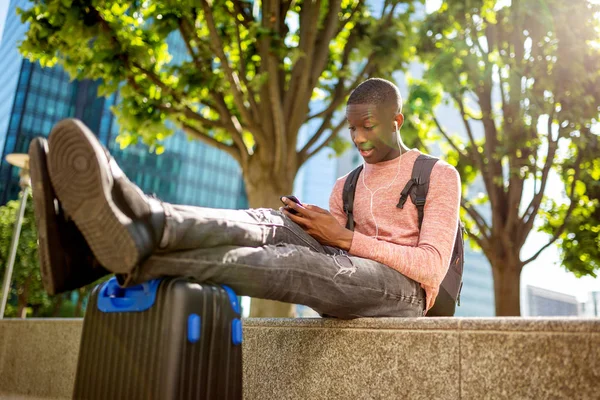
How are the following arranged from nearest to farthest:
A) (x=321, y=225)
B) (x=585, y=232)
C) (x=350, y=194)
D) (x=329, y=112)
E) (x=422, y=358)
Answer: (x=422, y=358)
(x=321, y=225)
(x=350, y=194)
(x=329, y=112)
(x=585, y=232)

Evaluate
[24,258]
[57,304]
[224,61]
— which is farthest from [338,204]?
[57,304]

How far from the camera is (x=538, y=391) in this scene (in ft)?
6.74

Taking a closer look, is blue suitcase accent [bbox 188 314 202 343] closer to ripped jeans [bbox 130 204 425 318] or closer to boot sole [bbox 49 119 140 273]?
ripped jeans [bbox 130 204 425 318]

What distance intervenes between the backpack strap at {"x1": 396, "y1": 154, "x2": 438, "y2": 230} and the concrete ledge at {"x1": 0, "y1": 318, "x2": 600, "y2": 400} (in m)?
0.63

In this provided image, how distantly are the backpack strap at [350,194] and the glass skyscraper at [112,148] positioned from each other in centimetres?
2624

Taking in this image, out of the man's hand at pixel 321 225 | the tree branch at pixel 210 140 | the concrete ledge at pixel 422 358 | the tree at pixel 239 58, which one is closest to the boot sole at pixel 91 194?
the man's hand at pixel 321 225

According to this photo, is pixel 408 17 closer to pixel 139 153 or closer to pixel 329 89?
pixel 329 89

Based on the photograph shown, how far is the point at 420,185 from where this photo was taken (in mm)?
2936

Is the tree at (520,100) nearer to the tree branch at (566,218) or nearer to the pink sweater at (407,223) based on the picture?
the tree branch at (566,218)

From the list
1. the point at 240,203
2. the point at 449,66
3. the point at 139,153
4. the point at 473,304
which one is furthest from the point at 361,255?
the point at 473,304

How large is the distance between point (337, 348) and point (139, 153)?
176ft

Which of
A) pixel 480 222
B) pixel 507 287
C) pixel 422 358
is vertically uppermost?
pixel 480 222

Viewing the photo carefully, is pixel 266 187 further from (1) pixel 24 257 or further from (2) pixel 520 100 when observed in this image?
(1) pixel 24 257

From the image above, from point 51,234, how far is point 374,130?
180 centimetres
